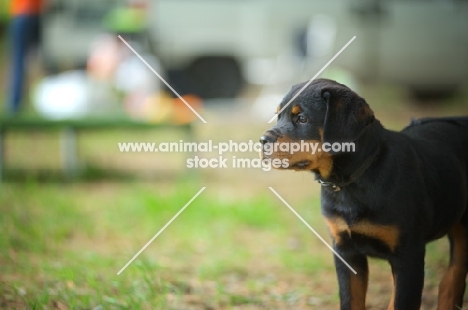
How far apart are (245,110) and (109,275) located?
9119 millimetres

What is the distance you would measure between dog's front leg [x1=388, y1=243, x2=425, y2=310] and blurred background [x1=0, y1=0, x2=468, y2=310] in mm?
1067

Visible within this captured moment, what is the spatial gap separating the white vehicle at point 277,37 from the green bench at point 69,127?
13.6ft

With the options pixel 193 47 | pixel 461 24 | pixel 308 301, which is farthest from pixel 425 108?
pixel 308 301

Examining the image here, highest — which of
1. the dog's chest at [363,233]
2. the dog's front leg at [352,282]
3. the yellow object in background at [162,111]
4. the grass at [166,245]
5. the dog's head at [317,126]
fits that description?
the dog's head at [317,126]

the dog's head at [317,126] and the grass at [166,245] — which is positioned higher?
the dog's head at [317,126]

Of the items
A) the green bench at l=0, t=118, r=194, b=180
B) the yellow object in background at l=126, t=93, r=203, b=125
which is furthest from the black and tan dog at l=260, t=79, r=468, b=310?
the yellow object in background at l=126, t=93, r=203, b=125

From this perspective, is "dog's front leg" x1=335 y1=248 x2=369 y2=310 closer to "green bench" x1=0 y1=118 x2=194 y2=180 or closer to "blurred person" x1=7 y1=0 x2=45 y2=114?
"green bench" x1=0 y1=118 x2=194 y2=180

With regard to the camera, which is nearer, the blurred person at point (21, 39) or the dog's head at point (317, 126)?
the dog's head at point (317, 126)

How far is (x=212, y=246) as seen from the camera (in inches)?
248

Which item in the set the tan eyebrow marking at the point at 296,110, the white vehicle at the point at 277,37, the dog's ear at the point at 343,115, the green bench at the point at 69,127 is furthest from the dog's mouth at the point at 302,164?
the white vehicle at the point at 277,37

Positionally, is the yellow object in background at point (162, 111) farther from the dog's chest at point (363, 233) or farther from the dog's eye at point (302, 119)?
the dog's chest at point (363, 233)

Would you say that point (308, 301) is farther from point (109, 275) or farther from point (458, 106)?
point (458, 106)

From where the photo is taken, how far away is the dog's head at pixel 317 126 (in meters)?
3.55

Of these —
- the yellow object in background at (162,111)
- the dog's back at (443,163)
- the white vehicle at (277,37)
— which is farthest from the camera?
the white vehicle at (277,37)
